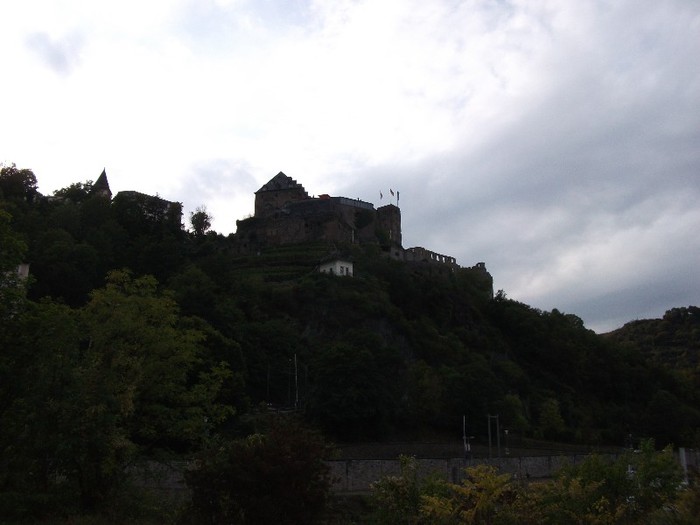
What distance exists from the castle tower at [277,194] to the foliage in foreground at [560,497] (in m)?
88.5

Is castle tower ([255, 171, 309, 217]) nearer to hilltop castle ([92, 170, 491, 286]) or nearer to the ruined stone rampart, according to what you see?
hilltop castle ([92, 170, 491, 286])

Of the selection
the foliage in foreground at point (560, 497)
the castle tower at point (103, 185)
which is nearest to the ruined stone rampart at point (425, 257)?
the castle tower at point (103, 185)

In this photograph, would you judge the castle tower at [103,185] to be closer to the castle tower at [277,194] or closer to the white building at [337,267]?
the castle tower at [277,194]

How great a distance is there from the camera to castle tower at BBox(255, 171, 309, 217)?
106000 millimetres

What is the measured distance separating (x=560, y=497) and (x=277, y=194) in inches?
3661

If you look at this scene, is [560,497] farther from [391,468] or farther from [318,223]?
[318,223]

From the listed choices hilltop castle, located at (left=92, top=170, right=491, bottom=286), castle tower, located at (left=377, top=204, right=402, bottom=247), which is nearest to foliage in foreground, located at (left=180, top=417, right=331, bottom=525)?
hilltop castle, located at (left=92, top=170, right=491, bottom=286)

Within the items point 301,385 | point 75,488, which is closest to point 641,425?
point 301,385

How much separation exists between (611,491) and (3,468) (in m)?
15.5

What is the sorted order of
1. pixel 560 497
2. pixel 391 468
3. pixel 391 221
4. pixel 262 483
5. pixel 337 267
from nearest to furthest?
pixel 262 483 < pixel 560 497 < pixel 391 468 < pixel 337 267 < pixel 391 221

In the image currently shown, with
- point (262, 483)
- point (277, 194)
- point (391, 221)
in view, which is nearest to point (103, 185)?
point (277, 194)

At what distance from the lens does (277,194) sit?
4200 inches

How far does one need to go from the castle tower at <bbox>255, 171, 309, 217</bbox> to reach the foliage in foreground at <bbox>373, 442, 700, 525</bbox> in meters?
88.5

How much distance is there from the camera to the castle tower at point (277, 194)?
106000 mm
